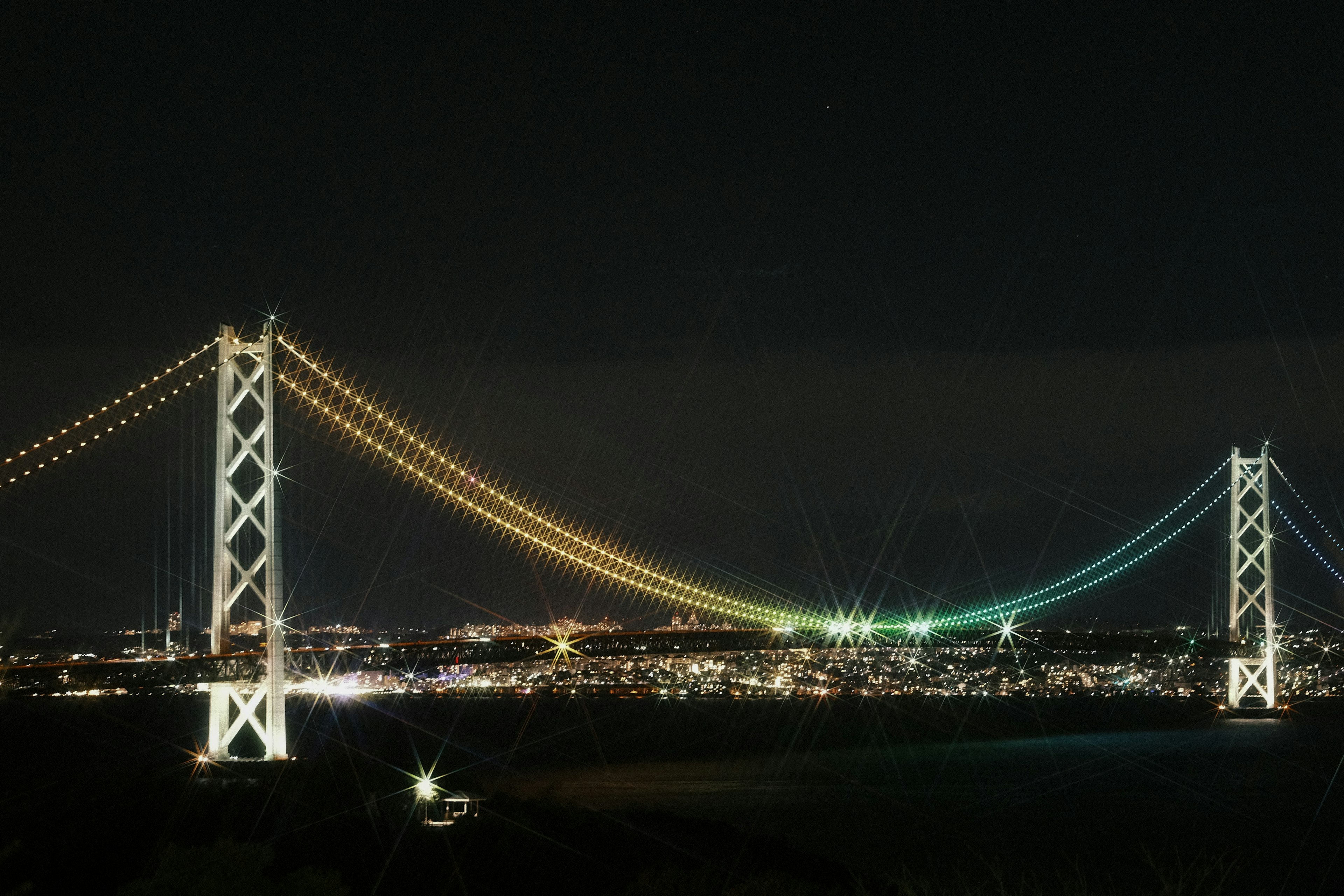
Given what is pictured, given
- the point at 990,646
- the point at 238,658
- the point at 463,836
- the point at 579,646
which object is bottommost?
the point at 463,836

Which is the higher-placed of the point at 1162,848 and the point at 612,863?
the point at 1162,848

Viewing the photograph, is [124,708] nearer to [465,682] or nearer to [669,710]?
[465,682]

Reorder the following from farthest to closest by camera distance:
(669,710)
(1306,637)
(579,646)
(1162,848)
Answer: (669,710)
(1306,637)
(579,646)
(1162,848)

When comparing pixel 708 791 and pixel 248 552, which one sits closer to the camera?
pixel 248 552

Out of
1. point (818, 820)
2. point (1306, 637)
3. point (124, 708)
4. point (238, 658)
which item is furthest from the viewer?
point (1306, 637)

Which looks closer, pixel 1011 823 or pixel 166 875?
pixel 166 875

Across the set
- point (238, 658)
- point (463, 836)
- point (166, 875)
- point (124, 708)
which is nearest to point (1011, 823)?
point (463, 836)
